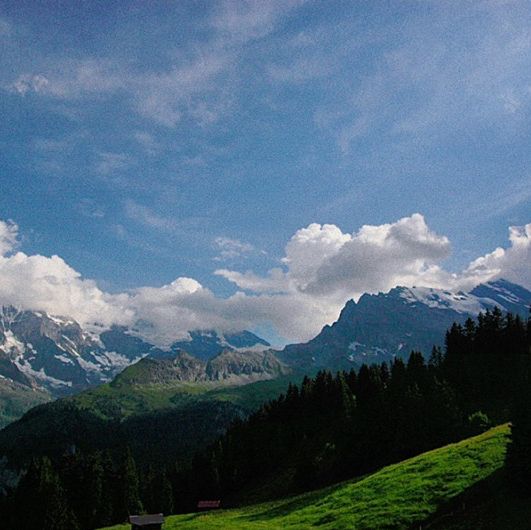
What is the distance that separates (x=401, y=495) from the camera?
185 feet

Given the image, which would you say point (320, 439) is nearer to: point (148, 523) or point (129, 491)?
point (129, 491)

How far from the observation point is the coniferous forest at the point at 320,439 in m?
94.5

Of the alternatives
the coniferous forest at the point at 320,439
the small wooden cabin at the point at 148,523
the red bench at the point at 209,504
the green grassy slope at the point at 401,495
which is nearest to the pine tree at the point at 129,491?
the coniferous forest at the point at 320,439

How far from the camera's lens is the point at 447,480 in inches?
2212

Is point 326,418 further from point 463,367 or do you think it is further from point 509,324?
point 509,324

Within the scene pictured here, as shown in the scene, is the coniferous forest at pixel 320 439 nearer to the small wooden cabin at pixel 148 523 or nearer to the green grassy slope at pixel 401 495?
the green grassy slope at pixel 401 495

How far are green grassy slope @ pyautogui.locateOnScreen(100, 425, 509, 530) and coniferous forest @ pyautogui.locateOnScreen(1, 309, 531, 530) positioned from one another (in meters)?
10.7

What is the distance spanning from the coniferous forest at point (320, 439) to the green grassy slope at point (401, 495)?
35.2ft

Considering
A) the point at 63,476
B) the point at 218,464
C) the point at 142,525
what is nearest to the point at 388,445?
the point at 142,525

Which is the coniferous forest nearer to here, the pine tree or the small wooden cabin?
the pine tree

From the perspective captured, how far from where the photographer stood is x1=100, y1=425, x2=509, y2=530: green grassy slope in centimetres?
5156

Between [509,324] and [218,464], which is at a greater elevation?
[509,324]

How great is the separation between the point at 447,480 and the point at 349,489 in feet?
57.2

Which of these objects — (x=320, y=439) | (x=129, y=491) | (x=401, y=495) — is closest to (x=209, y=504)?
(x=129, y=491)
